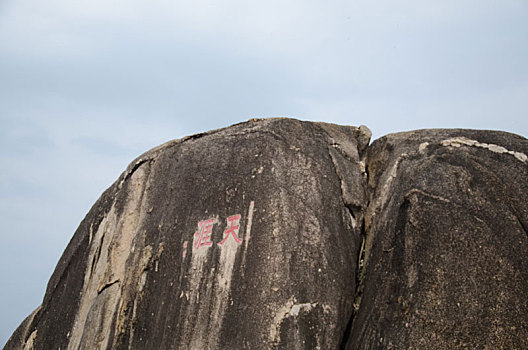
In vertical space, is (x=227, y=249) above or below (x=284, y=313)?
above

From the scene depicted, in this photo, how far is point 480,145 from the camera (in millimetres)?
5727

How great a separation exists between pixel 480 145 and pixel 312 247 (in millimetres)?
2072

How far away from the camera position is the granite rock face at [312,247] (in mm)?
4797

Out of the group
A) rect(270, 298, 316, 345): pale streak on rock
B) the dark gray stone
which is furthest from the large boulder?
the dark gray stone

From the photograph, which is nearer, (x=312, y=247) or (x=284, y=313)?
(x=284, y=313)

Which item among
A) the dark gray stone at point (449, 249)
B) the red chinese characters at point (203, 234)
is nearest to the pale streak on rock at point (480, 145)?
the dark gray stone at point (449, 249)

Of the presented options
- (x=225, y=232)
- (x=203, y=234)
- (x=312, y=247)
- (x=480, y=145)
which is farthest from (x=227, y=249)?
(x=480, y=145)

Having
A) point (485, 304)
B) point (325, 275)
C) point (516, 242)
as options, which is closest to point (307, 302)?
point (325, 275)

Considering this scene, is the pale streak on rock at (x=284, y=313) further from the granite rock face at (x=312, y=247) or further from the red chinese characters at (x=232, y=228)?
the red chinese characters at (x=232, y=228)

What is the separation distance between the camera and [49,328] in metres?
7.02

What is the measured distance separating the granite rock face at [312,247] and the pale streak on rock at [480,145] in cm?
1

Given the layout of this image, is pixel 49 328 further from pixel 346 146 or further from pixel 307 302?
pixel 346 146

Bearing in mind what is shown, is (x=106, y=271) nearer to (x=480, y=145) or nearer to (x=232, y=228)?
(x=232, y=228)

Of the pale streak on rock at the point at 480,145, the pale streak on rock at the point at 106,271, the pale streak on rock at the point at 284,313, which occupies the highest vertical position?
the pale streak on rock at the point at 480,145
